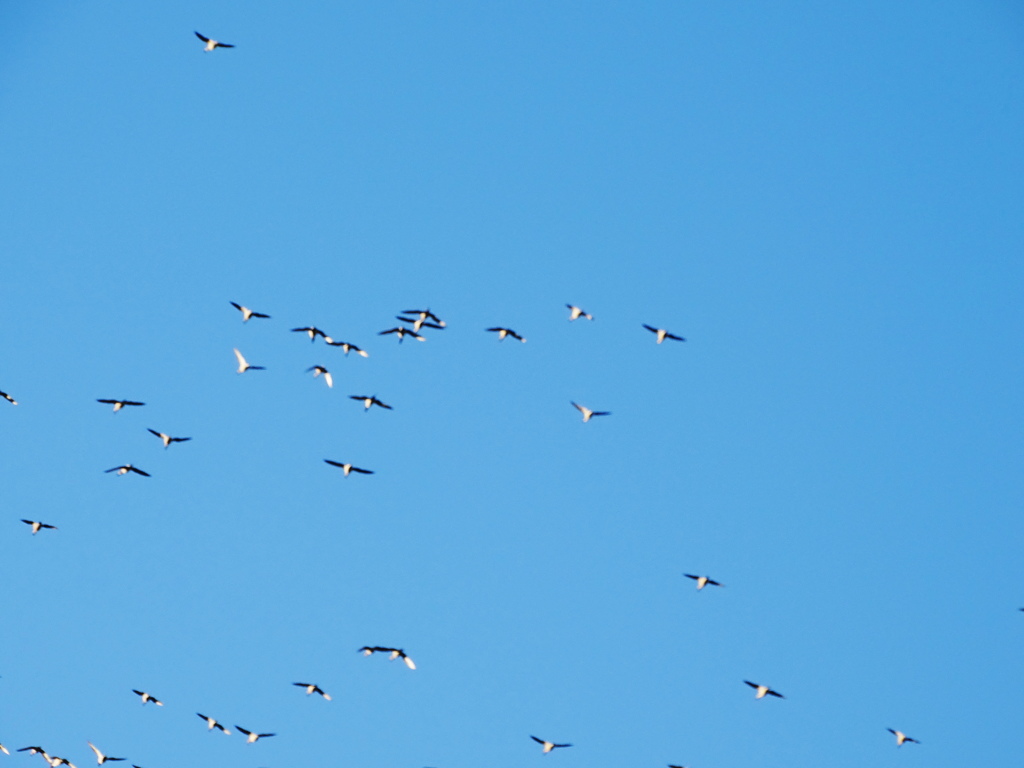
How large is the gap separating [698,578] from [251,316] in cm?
3111

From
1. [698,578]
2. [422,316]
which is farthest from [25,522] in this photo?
[698,578]

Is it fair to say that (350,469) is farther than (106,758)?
No

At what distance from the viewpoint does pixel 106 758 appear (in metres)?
94.7

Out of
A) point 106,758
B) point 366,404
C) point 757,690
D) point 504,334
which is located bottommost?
point 106,758

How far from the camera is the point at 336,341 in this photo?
88.1 metres

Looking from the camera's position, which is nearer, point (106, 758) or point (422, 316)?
point (422, 316)

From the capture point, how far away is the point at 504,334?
285ft

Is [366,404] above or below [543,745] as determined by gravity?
above

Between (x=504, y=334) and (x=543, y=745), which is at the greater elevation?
(x=504, y=334)

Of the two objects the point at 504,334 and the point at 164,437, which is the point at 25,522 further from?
the point at 504,334

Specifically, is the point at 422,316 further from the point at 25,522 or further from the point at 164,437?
the point at 25,522

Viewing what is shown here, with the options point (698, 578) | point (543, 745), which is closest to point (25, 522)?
point (543, 745)

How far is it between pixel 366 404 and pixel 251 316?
8.55 meters

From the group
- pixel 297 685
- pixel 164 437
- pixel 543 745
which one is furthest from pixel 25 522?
pixel 543 745
